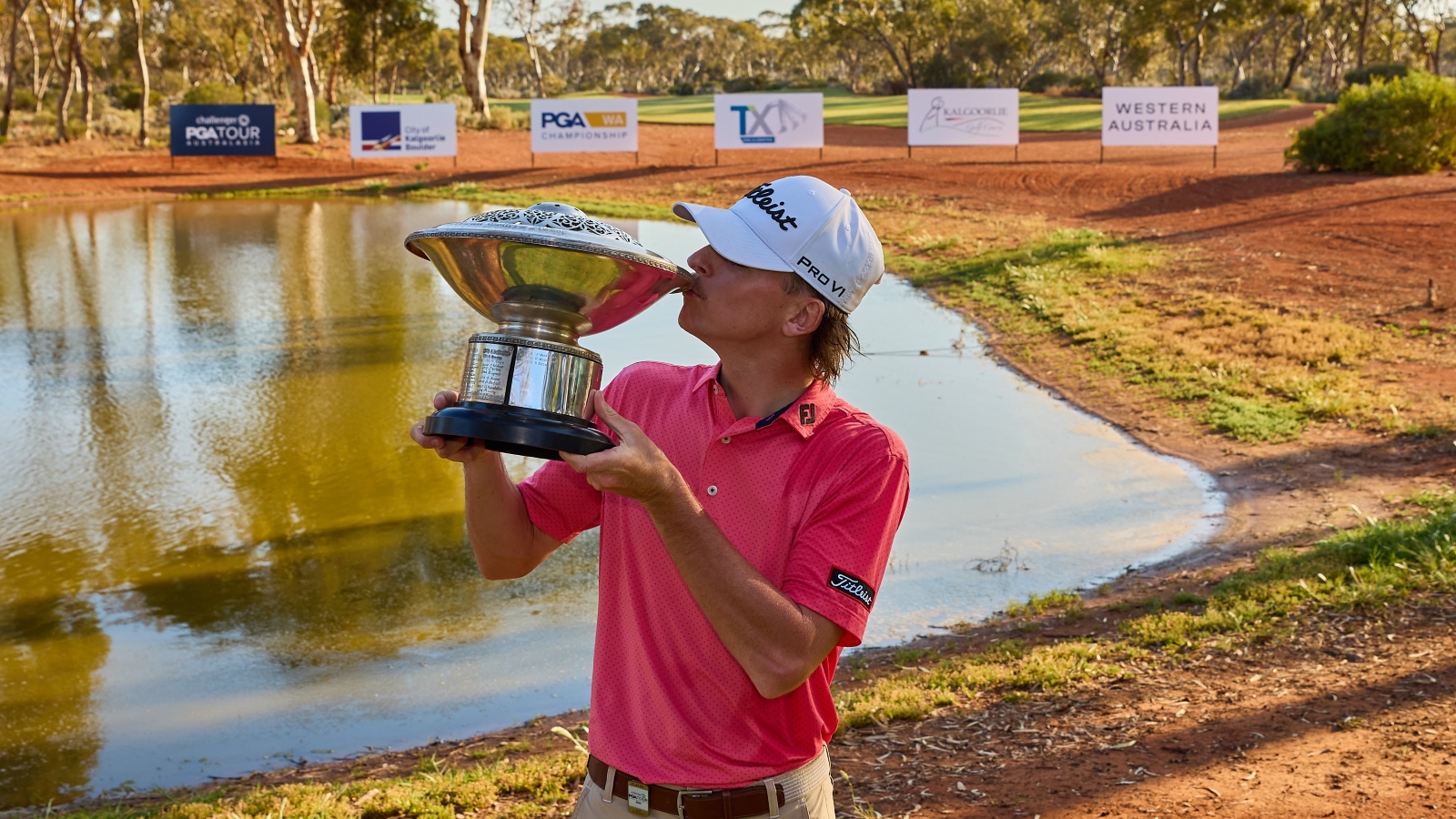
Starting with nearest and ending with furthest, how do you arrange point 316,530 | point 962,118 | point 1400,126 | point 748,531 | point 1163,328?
point 748,531, point 316,530, point 1163,328, point 1400,126, point 962,118

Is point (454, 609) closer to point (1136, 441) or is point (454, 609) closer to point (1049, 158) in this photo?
point (1136, 441)

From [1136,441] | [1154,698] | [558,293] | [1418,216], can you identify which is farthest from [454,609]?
[1418,216]

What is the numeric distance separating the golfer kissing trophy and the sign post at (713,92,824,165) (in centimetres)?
3129

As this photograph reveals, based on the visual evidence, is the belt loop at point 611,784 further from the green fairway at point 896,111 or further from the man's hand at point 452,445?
the green fairway at point 896,111

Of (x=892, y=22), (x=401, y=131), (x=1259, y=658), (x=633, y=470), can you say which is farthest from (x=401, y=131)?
(x=633, y=470)

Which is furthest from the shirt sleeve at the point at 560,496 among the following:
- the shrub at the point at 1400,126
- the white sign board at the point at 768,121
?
the white sign board at the point at 768,121

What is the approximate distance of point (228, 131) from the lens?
35500 millimetres

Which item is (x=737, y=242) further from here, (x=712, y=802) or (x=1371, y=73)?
(x=1371, y=73)

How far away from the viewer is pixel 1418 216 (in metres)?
20.6

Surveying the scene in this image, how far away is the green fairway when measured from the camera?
45.9 m

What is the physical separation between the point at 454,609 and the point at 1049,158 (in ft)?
94.7

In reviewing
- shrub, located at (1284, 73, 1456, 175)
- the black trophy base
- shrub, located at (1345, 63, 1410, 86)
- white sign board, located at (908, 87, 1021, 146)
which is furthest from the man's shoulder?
shrub, located at (1345, 63, 1410, 86)

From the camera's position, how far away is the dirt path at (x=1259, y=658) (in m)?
4.43

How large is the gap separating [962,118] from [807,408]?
33.2m
